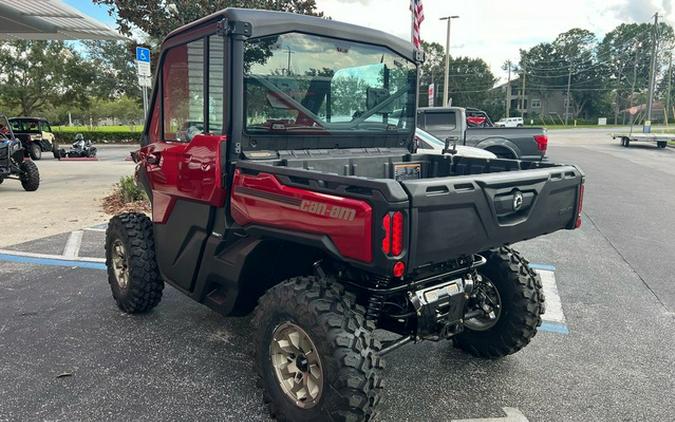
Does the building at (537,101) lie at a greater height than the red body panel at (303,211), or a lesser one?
greater

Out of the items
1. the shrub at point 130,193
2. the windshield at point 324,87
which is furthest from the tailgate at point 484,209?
the shrub at point 130,193

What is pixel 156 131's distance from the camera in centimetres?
395

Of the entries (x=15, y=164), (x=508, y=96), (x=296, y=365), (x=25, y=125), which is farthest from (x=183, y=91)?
(x=508, y=96)

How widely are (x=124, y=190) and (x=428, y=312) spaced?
824 cm

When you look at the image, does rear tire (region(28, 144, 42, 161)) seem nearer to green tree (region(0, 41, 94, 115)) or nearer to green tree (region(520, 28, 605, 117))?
green tree (region(0, 41, 94, 115))

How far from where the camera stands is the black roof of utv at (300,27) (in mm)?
2936

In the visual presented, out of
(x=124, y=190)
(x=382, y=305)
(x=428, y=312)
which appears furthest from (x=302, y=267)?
(x=124, y=190)

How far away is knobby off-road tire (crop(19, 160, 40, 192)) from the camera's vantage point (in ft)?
37.6

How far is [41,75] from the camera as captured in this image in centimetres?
3894

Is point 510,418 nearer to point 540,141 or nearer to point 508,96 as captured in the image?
Result: point 540,141

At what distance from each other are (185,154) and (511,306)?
2.43m

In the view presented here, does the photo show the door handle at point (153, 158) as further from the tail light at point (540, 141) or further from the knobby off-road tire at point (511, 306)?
the tail light at point (540, 141)

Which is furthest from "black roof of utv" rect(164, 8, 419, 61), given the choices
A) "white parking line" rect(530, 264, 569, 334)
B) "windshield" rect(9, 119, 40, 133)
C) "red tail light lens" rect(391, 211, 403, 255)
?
"windshield" rect(9, 119, 40, 133)

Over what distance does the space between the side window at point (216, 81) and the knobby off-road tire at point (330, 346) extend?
115cm
